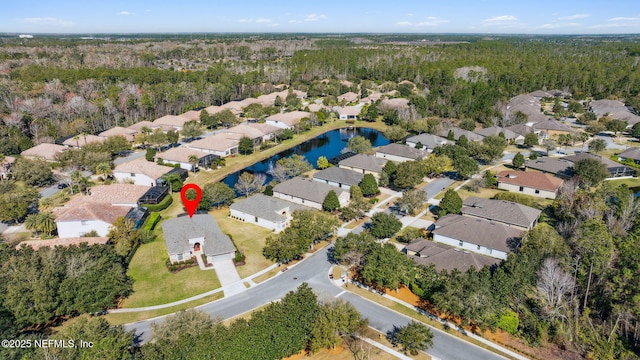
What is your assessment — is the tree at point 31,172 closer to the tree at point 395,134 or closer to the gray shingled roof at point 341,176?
the gray shingled roof at point 341,176

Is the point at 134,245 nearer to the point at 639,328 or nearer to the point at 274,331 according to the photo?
the point at 274,331

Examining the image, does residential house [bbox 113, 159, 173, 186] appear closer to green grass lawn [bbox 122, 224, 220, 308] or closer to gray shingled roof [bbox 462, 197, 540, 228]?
green grass lawn [bbox 122, 224, 220, 308]

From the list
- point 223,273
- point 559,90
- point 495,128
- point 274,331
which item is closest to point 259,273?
point 223,273

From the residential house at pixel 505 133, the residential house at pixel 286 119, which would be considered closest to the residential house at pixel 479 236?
the residential house at pixel 505 133

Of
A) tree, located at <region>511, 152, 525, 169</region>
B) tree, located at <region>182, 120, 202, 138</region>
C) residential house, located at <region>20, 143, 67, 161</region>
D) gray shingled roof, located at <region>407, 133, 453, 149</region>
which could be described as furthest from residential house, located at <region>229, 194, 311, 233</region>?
residential house, located at <region>20, 143, 67, 161</region>

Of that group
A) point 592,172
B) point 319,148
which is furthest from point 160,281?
point 592,172

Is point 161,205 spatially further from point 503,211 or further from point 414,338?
point 503,211
